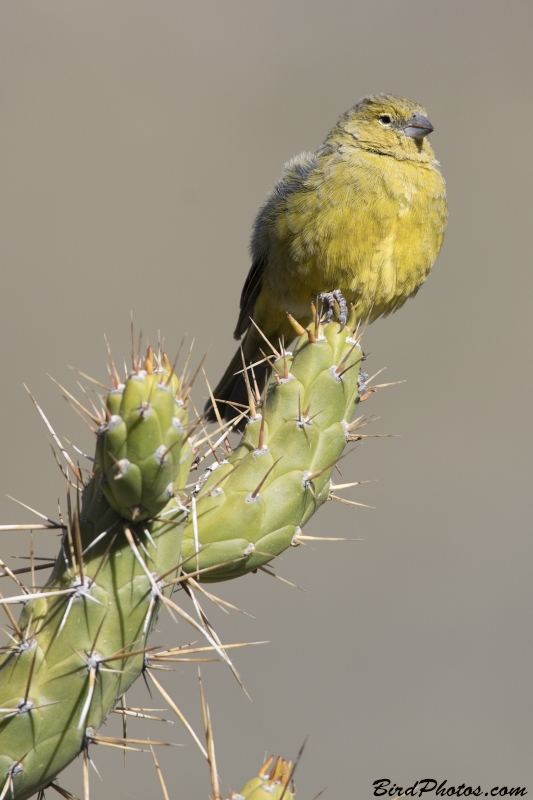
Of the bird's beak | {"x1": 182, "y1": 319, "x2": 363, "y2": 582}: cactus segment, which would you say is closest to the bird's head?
the bird's beak

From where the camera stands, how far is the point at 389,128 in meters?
4.61

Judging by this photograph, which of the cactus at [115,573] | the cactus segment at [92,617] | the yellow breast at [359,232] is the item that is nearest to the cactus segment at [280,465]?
the cactus at [115,573]

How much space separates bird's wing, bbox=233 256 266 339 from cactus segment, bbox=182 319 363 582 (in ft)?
7.19

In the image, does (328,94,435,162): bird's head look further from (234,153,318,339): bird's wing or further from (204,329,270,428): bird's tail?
(204,329,270,428): bird's tail

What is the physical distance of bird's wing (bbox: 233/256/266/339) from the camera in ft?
15.3

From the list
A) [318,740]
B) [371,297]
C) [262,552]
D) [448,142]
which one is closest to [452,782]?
[318,740]

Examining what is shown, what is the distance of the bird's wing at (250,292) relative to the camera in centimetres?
465

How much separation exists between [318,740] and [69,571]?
6.03 meters

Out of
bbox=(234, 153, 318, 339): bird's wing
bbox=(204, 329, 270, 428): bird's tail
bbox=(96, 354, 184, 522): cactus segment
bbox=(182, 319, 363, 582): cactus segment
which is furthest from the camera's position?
bbox=(204, 329, 270, 428): bird's tail

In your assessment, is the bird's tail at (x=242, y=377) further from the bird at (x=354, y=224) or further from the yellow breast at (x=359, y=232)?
the yellow breast at (x=359, y=232)

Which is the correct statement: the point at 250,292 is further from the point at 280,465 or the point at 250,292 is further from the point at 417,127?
the point at 280,465

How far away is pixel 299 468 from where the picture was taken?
7.41ft

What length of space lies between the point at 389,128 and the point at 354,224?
968 millimetres

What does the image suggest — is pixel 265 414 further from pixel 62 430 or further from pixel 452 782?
pixel 62 430
